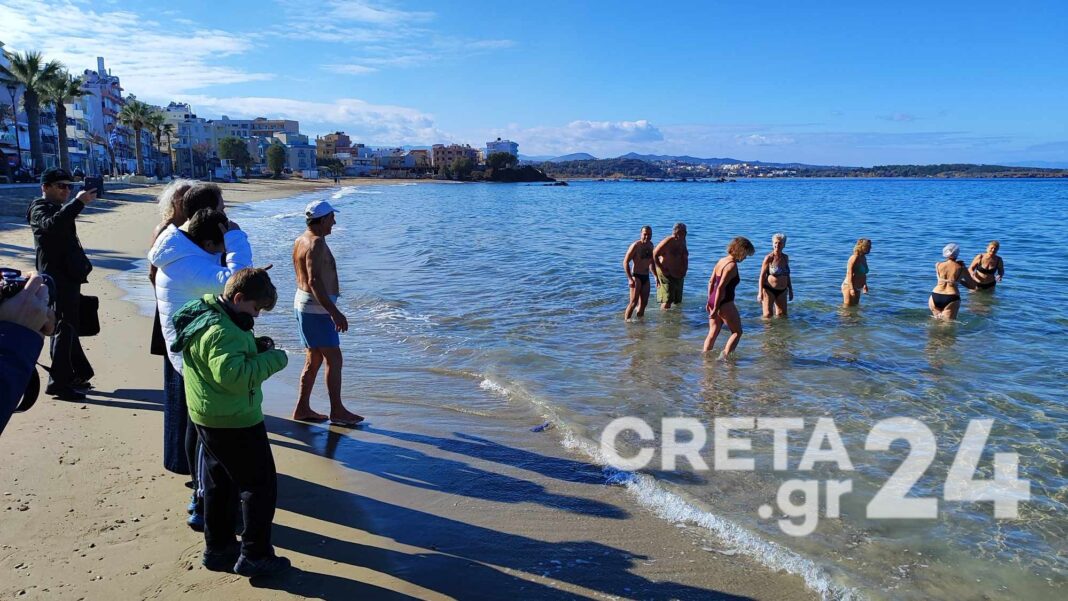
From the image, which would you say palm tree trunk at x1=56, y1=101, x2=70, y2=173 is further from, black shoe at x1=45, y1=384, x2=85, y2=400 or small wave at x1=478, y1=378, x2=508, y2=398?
small wave at x1=478, y1=378, x2=508, y2=398

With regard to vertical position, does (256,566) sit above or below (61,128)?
below

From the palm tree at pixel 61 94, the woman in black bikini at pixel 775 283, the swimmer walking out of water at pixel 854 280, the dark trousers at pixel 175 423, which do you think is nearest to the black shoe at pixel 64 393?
the dark trousers at pixel 175 423

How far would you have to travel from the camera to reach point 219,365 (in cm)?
293

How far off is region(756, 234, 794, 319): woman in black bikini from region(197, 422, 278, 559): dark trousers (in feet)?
28.3

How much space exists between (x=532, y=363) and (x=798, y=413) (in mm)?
3067

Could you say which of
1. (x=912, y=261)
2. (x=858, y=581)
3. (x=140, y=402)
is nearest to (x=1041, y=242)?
(x=912, y=261)

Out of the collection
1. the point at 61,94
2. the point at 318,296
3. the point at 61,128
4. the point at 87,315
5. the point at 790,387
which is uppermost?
the point at 61,94

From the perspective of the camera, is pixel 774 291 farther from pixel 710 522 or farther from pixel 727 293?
pixel 710 522

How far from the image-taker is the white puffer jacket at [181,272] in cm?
340

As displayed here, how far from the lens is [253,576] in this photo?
3252 mm

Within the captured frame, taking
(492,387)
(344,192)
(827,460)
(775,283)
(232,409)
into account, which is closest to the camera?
(232,409)

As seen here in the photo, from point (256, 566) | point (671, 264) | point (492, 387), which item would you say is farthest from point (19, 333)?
point (671, 264)

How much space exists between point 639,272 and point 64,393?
7.64 metres

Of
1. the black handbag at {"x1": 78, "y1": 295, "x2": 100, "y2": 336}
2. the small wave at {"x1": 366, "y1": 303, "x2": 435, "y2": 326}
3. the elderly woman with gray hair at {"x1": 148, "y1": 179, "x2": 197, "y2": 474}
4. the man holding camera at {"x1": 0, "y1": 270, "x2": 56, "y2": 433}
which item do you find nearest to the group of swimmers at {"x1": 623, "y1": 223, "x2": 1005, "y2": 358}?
the small wave at {"x1": 366, "y1": 303, "x2": 435, "y2": 326}
